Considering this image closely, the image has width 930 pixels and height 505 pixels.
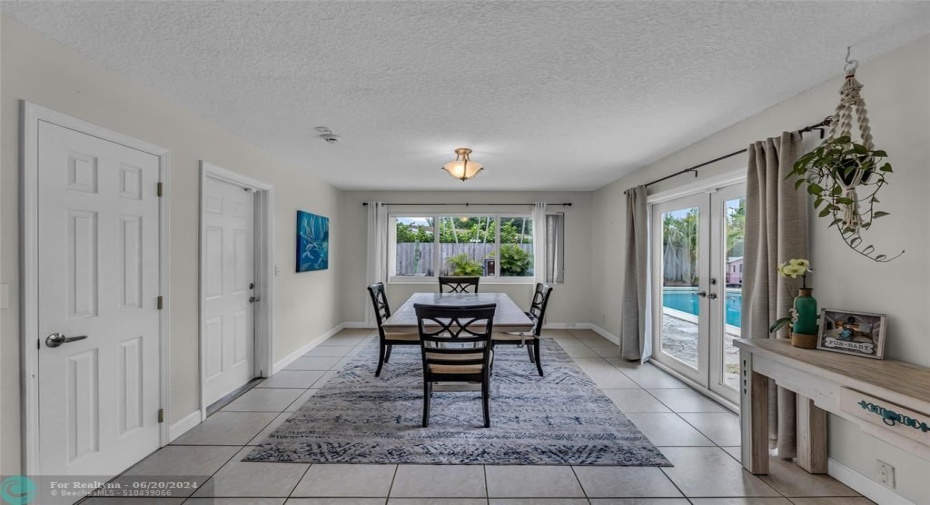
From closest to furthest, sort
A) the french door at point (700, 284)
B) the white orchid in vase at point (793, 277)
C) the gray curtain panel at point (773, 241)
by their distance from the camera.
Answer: the white orchid in vase at point (793, 277)
the gray curtain panel at point (773, 241)
the french door at point (700, 284)

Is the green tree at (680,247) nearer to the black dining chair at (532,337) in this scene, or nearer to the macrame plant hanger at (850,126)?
the black dining chair at (532,337)

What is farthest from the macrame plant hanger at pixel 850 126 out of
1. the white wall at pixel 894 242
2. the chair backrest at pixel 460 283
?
the chair backrest at pixel 460 283

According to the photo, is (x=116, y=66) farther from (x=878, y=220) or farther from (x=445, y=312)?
(x=878, y=220)

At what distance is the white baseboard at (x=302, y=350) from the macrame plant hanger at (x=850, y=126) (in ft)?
15.1

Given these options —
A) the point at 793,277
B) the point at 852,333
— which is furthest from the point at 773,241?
the point at 852,333

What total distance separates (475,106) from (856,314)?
A: 96.1 inches

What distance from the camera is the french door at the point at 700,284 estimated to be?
10.4 feet

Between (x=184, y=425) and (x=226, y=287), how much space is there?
1.13 meters

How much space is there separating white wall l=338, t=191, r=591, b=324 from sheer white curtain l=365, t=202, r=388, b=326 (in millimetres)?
114

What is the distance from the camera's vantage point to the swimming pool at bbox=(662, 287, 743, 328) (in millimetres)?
3137

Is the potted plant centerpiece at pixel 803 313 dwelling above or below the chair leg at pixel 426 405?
above

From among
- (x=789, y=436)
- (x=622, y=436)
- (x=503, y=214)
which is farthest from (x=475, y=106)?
(x=503, y=214)

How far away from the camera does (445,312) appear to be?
104 inches

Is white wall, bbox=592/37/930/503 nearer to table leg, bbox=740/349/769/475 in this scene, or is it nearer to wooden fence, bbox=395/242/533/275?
table leg, bbox=740/349/769/475
